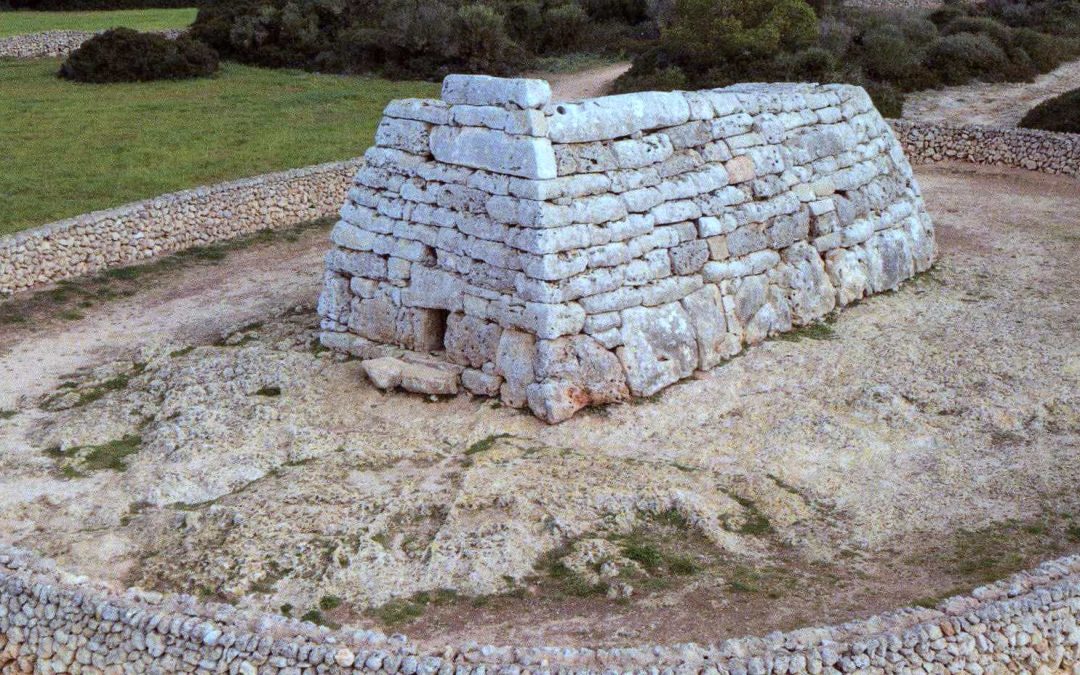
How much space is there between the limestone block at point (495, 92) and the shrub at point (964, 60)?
17.4 metres

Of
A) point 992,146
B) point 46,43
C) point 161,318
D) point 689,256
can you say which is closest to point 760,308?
point 689,256

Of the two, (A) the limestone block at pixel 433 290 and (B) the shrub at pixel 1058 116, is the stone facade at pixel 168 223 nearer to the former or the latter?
(A) the limestone block at pixel 433 290

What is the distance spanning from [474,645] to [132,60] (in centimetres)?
2291

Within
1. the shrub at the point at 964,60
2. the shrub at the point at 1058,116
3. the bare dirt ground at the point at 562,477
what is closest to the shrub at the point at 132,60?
the bare dirt ground at the point at 562,477

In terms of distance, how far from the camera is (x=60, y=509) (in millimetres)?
9234

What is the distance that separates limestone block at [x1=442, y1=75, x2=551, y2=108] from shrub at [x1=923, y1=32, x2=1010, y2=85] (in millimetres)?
17440

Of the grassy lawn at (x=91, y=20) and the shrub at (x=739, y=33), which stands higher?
the shrub at (x=739, y=33)

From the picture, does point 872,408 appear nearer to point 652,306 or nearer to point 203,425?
point 652,306

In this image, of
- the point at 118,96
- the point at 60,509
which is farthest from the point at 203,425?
the point at 118,96

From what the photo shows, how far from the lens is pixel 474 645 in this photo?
684 centimetres

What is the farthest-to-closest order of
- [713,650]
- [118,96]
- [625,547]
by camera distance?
[118,96] → [625,547] → [713,650]

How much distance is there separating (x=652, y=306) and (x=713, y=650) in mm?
4692

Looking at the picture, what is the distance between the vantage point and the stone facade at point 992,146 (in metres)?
19.0

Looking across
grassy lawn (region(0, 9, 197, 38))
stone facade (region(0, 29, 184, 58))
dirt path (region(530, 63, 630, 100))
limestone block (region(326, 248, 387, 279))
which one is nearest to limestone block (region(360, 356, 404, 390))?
limestone block (region(326, 248, 387, 279))
